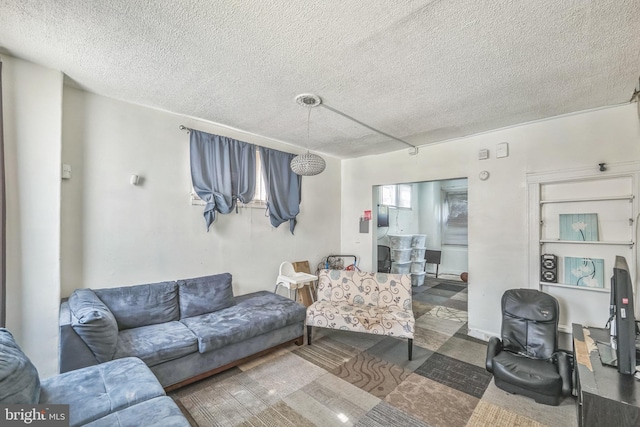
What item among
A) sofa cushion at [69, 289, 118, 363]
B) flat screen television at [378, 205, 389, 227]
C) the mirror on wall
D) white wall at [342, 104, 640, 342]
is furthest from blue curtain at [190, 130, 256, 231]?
the mirror on wall

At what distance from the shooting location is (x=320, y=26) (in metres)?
1.73

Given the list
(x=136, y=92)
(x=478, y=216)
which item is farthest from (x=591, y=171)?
(x=136, y=92)

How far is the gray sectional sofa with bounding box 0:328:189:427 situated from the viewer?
1329mm

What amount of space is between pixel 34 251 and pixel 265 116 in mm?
2414

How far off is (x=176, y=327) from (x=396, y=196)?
17.7ft

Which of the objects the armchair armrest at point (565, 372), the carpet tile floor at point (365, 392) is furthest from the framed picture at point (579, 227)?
the carpet tile floor at point (365, 392)

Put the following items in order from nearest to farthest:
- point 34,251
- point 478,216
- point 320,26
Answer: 1. point 320,26
2. point 34,251
3. point 478,216

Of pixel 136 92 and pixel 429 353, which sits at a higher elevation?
pixel 136 92

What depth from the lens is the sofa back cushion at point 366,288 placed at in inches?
133

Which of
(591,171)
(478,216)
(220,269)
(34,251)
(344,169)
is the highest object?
(344,169)

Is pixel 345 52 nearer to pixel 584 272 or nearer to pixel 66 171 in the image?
pixel 66 171

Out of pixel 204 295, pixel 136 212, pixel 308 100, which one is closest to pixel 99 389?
pixel 204 295

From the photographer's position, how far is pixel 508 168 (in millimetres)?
3463

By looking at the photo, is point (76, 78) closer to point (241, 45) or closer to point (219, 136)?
point (219, 136)
